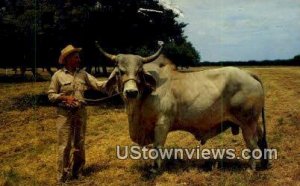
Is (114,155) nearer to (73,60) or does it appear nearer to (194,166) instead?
(194,166)

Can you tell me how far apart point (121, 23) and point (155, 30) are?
6.36ft

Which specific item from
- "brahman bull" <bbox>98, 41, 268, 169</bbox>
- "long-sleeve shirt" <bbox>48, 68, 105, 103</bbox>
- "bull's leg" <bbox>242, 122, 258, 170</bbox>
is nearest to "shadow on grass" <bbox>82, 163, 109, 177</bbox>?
"brahman bull" <bbox>98, 41, 268, 169</bbox>

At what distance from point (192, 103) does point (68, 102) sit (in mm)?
2448

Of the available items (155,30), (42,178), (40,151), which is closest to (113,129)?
(40,151)

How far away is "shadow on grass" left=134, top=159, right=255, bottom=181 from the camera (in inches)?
356

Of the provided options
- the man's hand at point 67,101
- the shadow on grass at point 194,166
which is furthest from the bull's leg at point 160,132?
the man's hand at point 67,101

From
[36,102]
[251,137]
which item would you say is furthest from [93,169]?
[36,102]

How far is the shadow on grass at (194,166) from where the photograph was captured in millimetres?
9031

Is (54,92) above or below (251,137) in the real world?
above

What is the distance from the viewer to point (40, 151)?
1161 cm

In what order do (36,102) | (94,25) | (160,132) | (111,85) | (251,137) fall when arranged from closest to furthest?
(111,85), (160,132), (251,137), (94,25), (36,102)

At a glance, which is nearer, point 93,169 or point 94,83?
point 94,83

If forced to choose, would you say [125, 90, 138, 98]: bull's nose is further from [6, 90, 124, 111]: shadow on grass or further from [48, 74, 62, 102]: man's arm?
[6, 90, 124, 111]: shadow on grass

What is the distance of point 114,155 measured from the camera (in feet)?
35.6
